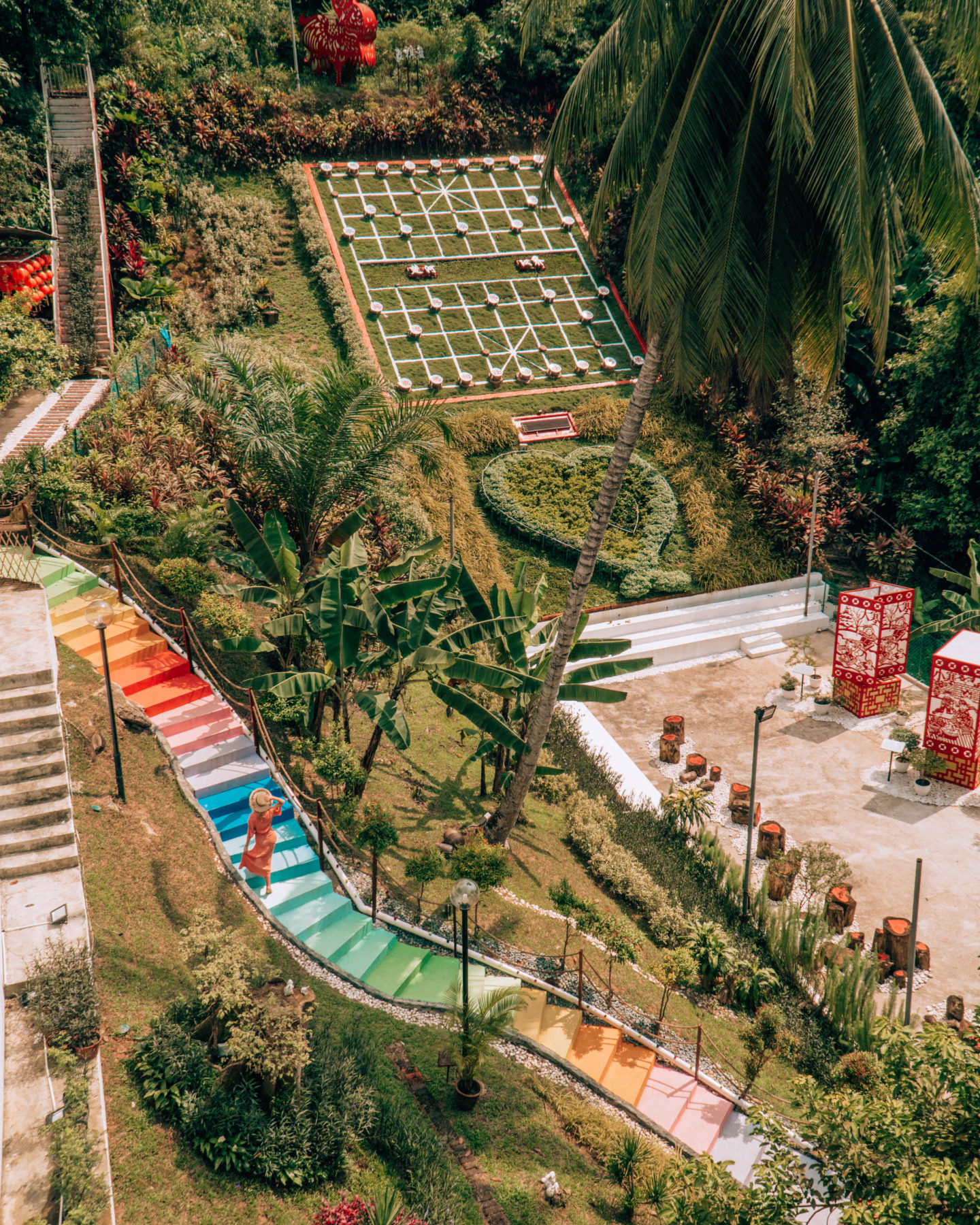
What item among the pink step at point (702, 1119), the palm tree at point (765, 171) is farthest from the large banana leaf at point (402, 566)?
the pink step at point (702, 1119)

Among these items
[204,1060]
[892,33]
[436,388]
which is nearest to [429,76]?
[436,388]

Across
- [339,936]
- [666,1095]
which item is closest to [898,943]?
[666,1095]

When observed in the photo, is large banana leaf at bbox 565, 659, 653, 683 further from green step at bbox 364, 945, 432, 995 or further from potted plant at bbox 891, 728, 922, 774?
potted plant at bbox 891, 728, 922, 774

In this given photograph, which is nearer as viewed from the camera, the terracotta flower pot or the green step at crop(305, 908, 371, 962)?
the terracotta flower pot

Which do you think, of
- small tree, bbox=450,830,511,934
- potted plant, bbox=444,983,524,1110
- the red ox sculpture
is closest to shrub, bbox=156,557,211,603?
small tree, bbox=450,830,511,934

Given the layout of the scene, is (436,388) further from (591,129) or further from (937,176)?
(937,176)

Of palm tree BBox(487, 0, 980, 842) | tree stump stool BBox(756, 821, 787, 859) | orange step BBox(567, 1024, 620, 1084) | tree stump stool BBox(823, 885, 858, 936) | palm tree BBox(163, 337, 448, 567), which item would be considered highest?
palm tree BBox(487, 0, 980, 842)
